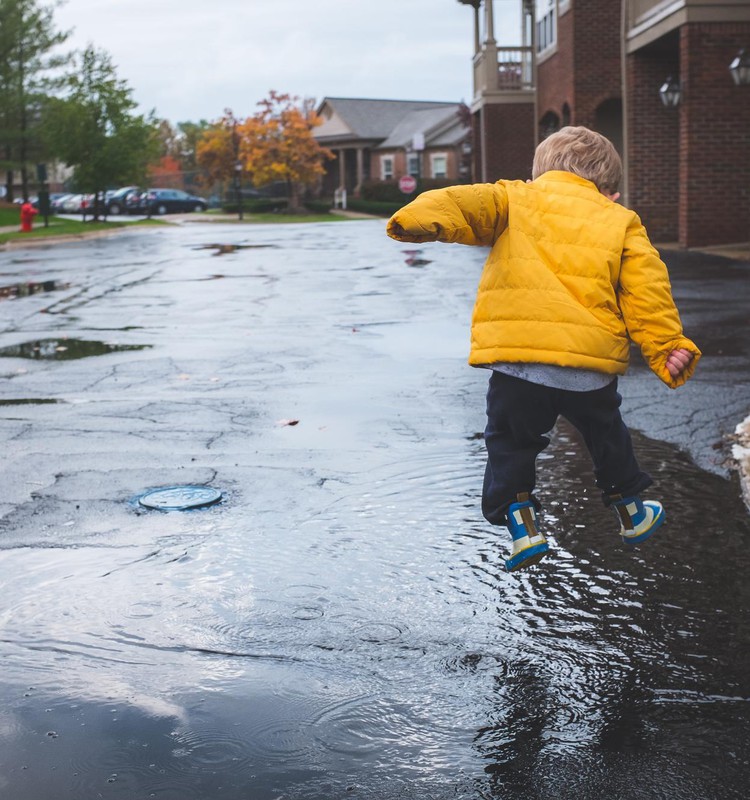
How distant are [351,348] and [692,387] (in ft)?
11.3

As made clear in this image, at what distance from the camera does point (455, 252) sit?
2422 cm

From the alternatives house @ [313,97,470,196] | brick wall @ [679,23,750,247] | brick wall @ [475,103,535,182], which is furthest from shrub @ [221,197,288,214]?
brick wall @ [679,23,750,247]

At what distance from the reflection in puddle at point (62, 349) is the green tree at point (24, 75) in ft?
157

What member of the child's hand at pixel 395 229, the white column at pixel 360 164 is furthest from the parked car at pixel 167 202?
the child's hand at pixel 395 229

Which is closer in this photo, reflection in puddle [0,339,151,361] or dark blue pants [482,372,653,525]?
dark blue pants [482,372,653,525]

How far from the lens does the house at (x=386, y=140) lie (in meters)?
68.3

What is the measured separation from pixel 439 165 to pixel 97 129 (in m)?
26.8

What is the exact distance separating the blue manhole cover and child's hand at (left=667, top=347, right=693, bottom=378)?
8.12 feet

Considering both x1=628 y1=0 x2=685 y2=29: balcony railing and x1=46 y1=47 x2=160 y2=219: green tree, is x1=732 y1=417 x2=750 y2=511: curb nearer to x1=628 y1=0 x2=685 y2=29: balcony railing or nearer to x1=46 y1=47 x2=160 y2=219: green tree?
x1=628 y1=0 x2=685 y2=29: balcony railing

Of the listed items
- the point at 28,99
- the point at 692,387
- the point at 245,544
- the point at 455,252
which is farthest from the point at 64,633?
the point at 28,99

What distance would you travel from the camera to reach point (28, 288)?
59.3ft

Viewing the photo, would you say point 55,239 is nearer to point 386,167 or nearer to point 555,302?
point 555,302

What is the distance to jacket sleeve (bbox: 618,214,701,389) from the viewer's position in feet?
12.6

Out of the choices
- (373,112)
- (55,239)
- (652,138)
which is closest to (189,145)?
(373,112)
